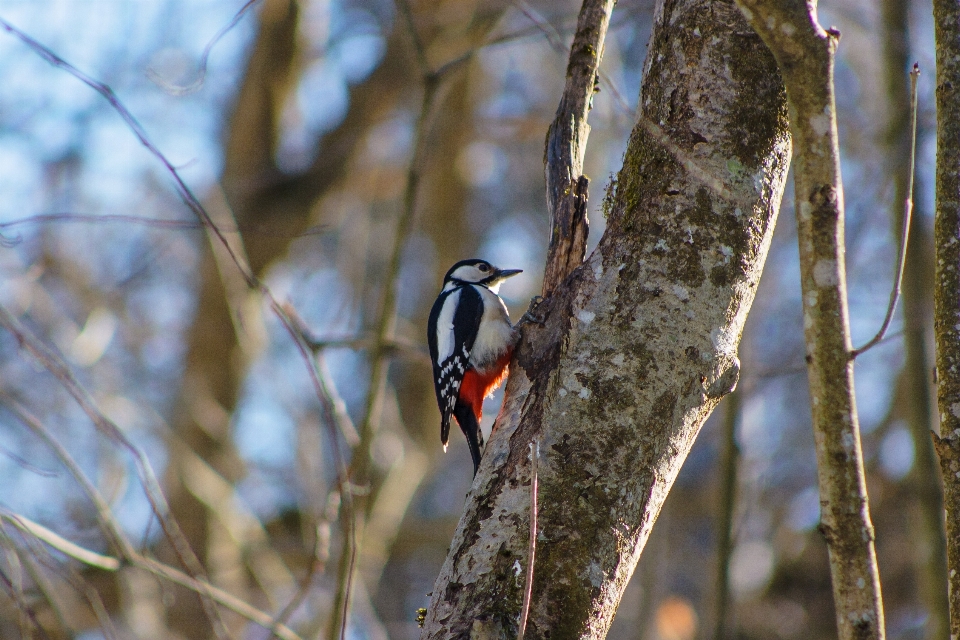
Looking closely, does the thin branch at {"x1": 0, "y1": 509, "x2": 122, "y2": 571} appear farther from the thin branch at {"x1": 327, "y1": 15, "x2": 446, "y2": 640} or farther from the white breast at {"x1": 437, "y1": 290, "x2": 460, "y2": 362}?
the white breast at {"x1": 437, "y1": 290, "x2": 460, "y2": 362}

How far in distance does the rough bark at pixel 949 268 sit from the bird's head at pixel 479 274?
3.16 m

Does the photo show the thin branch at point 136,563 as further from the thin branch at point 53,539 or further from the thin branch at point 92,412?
the thin branch at point 92,412

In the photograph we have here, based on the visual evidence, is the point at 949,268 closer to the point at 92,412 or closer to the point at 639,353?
the point at 639,353

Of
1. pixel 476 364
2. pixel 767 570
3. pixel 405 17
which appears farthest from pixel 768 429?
pixel 405 17

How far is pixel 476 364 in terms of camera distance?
13.8ft

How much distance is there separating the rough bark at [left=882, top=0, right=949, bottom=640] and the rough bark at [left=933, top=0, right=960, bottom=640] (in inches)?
67.7

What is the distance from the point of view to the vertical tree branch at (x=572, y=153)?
2.78 m

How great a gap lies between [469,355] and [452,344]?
0.58 feet

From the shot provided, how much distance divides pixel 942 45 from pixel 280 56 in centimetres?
748

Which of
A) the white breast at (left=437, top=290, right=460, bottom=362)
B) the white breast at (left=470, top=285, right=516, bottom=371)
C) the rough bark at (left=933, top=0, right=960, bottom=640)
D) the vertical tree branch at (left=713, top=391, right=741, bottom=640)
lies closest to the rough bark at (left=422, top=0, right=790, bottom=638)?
the rough bark at (left=933, top=0, right=960, bottom=640)

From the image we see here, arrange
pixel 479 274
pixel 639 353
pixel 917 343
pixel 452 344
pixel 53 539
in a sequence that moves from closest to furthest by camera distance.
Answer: pixel 639 353, pixel 53 539, pixel 917 343, pixel 452 344, pixel 479 274

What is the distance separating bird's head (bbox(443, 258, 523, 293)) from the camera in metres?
5.09

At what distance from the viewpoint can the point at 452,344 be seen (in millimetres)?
4387

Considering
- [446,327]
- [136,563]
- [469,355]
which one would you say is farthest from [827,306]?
[446,327]
